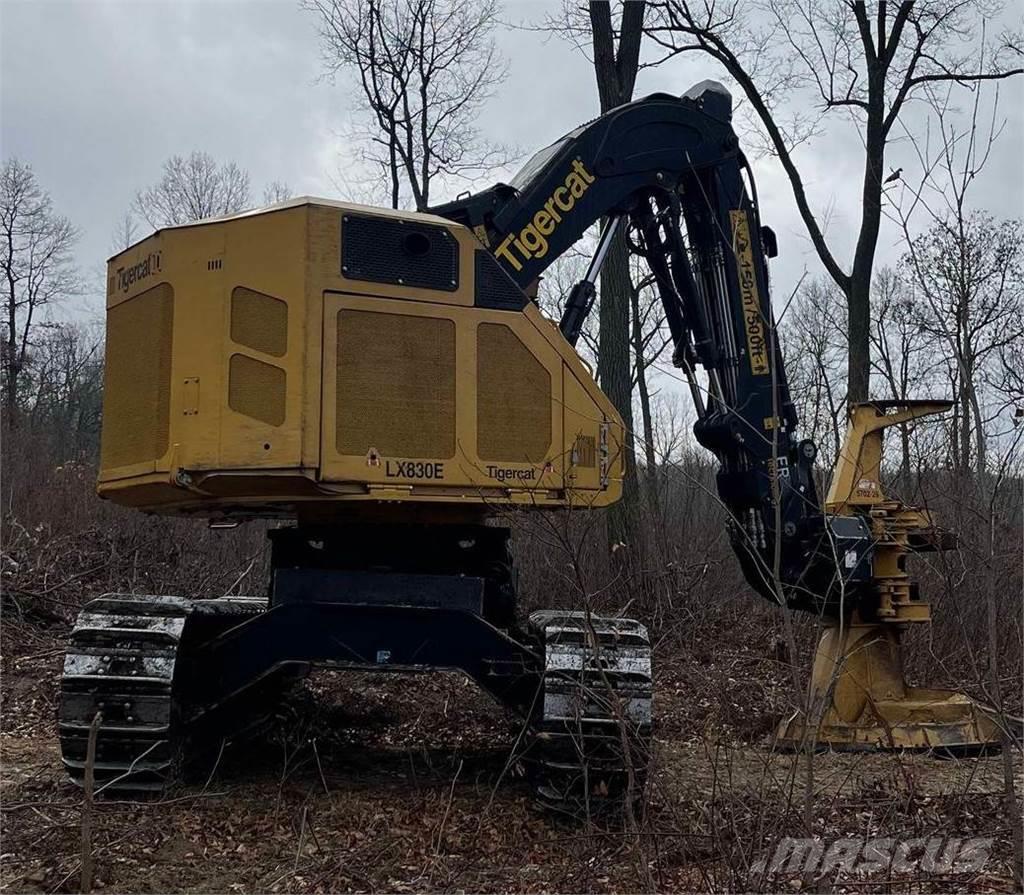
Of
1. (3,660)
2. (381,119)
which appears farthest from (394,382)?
(381,119)

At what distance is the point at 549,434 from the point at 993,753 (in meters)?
3.80

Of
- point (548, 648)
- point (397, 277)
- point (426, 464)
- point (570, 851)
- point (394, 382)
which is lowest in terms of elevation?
point (570, 851)

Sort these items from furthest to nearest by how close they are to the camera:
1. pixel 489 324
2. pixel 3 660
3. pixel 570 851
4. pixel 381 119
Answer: pixel 381 119 < pixel 3 660 < pixel 489 324 < pixel 570 851

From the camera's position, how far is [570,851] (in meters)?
5.15

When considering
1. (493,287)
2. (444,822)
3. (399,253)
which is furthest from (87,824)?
(493,287)

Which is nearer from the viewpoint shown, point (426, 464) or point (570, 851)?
point (570, 851)

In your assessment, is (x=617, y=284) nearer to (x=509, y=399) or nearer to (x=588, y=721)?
(x=509, y=399)

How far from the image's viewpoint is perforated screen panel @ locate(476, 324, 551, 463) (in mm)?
5914

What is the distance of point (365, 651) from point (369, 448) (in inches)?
45.9

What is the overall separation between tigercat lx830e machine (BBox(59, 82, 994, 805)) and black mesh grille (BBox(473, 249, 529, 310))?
12 mm

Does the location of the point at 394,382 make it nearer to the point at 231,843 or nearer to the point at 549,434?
the point at 549,434

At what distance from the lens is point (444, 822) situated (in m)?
5.09

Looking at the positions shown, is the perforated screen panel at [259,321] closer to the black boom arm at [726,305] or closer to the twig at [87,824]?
the twig at [87,824]

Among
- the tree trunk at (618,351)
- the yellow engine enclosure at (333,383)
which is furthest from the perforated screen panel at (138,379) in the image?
the tree trunk at (618,351)
